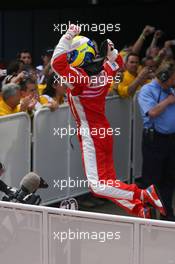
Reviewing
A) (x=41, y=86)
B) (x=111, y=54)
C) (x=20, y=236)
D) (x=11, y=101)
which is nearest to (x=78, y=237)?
(x=20, y=236)

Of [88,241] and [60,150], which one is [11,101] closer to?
[60,150]

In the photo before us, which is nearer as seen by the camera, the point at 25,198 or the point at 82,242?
the point at 82,242

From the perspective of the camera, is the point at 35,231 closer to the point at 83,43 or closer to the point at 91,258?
the point at 91,258

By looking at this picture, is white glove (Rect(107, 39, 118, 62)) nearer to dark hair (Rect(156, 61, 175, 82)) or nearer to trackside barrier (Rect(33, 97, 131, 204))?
dark hair (Rect(156, 61, 175, 82))

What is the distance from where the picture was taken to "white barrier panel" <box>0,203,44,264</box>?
443 centimetres

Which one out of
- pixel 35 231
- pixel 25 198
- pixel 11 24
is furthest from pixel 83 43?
pixel 11 24

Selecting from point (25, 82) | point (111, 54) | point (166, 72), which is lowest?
point (25, 82)

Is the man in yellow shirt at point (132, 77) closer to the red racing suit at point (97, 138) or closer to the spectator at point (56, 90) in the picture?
the spectator at point (56, 90)

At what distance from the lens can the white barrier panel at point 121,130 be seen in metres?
8.03

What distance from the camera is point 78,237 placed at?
14.2ft

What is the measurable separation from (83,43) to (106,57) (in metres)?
0.40

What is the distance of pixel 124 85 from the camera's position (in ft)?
27.3

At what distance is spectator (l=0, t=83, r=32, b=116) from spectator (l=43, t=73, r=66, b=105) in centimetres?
50

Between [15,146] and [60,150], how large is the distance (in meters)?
0.66
